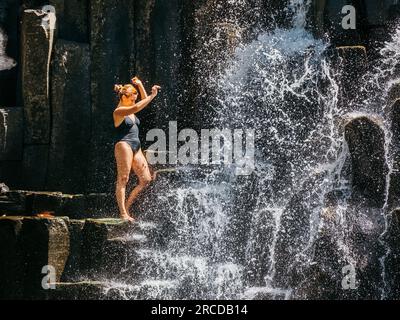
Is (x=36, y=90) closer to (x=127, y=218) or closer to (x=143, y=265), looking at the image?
(x=127, y=218)

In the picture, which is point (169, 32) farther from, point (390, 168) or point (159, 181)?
point (390, 168)

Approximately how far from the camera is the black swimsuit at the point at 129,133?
30.0 ft

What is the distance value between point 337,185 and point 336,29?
2.37 m

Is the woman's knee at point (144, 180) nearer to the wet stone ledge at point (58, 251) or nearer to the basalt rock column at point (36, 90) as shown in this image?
the wet stone ledge at point (58, 251)

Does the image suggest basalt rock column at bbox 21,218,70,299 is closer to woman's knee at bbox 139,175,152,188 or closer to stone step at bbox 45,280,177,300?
stone step at bbox 45,280,177,300

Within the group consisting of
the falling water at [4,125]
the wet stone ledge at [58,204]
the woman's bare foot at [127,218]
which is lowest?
the woman's bare foot at [127,218]

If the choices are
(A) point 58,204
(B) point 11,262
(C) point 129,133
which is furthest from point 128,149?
(B) point 11,262

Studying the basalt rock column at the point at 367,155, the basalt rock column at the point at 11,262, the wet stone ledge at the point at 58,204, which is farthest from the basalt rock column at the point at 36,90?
the basalt rock column at the point at 367,155

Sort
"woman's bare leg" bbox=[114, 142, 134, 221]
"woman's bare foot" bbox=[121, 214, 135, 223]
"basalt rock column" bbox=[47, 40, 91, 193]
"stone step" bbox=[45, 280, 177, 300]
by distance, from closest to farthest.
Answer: "stone step" bbox=[45, 280, 177, 300] → "woman's bare foot" bbox=[121, 214, 135, 223] → "woman's bare leg" bbox=[114, 142, 134, 221] → "basalt rock column" bbox=[47, 40, 91, 193]

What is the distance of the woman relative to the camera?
357 inches

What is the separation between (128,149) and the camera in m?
9.12

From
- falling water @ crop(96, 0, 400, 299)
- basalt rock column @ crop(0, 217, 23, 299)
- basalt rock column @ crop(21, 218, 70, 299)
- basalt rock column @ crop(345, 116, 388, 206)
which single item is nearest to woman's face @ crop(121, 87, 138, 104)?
falling water @ crop(96, 0, 400, 299)

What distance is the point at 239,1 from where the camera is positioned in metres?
10.5

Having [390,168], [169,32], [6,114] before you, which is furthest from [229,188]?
[6,114]
